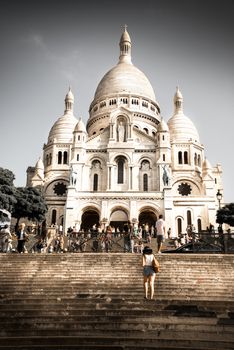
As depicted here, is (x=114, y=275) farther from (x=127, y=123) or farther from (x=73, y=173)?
(x=127, y=123)

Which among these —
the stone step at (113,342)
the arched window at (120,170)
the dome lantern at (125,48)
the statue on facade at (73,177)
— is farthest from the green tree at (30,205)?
the dome lantern at (125,48)

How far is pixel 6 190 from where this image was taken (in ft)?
111

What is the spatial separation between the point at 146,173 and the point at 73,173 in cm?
786

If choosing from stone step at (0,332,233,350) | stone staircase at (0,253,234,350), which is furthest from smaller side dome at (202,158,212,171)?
stone step at (0,332,233,350)

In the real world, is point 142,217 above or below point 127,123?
below

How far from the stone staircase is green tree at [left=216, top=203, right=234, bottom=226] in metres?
24.5

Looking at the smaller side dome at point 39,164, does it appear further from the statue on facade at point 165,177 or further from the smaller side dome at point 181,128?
the smaller side dome at point 181,128

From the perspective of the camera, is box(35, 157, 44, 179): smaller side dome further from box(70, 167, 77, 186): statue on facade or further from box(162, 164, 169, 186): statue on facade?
box(162, 164, 169, 186): statue on facade

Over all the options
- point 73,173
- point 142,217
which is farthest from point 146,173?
point 73,173

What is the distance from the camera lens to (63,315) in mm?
11570

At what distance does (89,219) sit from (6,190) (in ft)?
41.2

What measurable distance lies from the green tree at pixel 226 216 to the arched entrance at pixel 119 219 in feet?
30.5

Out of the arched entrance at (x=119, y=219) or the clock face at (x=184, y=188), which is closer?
the arched entrance at (x=119, y=219)

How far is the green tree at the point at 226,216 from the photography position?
133 feet
